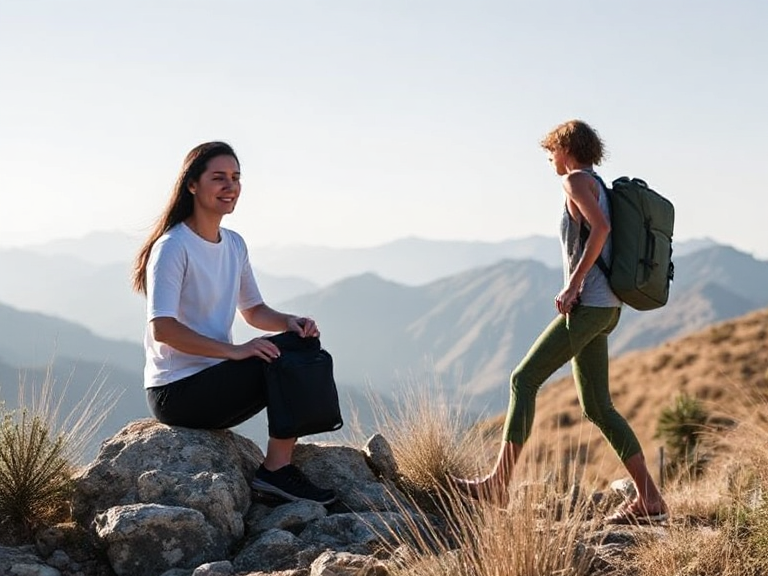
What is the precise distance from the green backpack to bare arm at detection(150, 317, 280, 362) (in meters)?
1.73

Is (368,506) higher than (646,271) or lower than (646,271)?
lower

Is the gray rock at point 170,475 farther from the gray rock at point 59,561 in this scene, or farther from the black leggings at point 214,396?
the gray rock at point 59,561

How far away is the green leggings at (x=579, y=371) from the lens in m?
5.02

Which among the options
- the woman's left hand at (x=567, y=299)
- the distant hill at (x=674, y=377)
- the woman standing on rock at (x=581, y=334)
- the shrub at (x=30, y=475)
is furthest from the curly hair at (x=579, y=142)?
the distant hill at (x=674, y=377)

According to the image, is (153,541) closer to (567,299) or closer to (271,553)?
(271,553)

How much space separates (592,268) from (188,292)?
206cm

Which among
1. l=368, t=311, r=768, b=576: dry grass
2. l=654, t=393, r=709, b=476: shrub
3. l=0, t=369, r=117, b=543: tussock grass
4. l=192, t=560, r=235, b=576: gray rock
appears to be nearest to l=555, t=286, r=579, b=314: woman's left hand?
l=368, t=311, r=768, b=576: dry grass

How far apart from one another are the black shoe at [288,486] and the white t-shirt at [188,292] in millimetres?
634

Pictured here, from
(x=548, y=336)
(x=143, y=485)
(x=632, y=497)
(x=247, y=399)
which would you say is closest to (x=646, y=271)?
(x=548, y=336)

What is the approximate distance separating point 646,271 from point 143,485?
8.77ft

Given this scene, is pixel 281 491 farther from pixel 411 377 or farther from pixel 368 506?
pixel 411 377

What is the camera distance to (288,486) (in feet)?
16.3

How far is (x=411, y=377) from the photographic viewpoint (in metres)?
6.66

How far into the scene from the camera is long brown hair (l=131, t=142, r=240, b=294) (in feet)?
16.6
